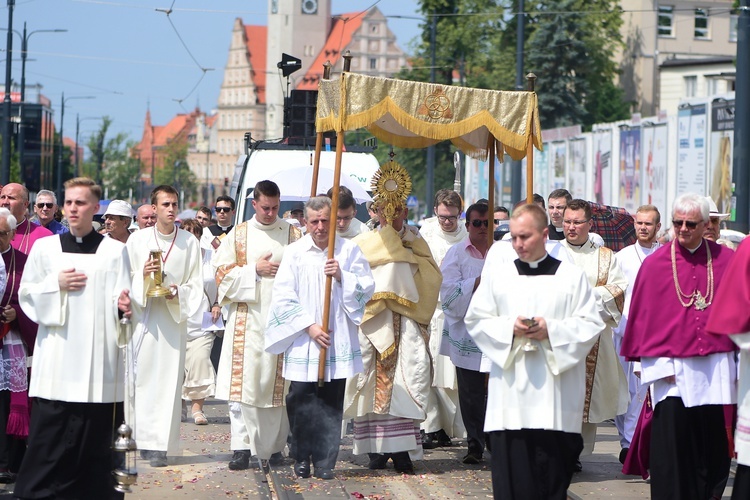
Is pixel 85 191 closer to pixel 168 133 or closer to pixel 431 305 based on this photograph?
pixel 431 305

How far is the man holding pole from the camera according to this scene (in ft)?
28.3

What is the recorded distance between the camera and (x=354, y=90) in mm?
8789

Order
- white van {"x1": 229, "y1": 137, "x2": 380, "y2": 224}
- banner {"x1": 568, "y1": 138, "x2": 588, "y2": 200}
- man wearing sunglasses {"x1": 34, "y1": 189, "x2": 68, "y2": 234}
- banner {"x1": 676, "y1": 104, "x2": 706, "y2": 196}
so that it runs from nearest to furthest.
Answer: man wearing sunglasses {"x1": 34, "y1": 189, "x2": 68, "y2": 234} → white van {"x1": 229, "y1": 137, "x2": 380, "y2": 224} → banner {"x1": 676, "y1": 104, "x2": 706, "y2": 196} → banner {"x1": 568, "y1": 138, "x2": 588, "y2": 200}

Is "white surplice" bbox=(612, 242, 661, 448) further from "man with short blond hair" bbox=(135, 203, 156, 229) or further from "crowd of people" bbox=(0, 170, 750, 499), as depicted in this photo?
"man with short blond hair" bbox=(135, 203, 156, 229)

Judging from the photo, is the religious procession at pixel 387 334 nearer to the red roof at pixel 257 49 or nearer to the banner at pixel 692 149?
the banner at pixel 692 149

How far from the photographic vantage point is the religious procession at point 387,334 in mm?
6602

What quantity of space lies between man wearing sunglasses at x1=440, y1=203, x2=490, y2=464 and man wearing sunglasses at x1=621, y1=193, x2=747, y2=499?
233 centimetres

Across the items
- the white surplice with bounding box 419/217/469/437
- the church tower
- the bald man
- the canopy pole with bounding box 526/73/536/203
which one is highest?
the church tower

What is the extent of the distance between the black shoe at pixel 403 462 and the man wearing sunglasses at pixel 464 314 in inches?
23.9

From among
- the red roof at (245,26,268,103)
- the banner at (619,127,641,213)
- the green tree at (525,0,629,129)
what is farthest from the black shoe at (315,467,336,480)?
the red roof at (245,26,268,103)

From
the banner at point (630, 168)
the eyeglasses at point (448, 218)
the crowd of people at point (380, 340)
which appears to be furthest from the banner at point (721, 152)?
the eyeglasses at point (448, 218)

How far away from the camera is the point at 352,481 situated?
344 inches

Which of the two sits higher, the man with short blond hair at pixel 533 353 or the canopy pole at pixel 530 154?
the canopy pole at pixel 530 154

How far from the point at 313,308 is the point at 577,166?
87.8 feet
